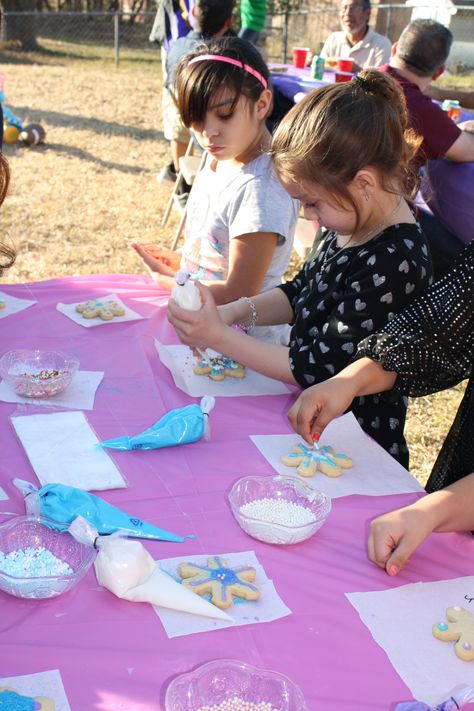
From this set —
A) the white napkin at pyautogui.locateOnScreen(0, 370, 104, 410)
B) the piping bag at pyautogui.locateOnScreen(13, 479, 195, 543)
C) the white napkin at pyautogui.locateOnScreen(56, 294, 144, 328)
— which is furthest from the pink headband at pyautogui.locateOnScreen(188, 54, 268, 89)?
the piping bag at pyautogui.locateOnScreen(13, 479, 195, 543)

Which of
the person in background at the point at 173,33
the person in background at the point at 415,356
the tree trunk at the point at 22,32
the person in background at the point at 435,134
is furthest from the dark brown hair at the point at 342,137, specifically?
the tree trunk at the point at 22,32

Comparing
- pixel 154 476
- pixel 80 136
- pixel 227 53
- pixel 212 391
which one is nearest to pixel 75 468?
pixel 154 476

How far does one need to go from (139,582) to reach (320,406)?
49 centimetres

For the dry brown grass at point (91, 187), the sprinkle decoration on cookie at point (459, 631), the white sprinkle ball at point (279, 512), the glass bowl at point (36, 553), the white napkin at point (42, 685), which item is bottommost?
the dry brown grass at point (91, 187)

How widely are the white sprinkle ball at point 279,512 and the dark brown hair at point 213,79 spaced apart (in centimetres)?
121

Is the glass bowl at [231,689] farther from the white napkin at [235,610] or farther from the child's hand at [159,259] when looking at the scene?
the child's hand at [159,259]

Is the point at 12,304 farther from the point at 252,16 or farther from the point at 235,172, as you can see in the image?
the point at 252,16

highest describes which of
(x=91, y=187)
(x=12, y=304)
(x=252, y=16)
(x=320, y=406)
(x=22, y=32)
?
(x=252, y=16)

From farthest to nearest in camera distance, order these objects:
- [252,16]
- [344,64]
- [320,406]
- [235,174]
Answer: [252,16] < [344,64] < [235,174] < [320,406]

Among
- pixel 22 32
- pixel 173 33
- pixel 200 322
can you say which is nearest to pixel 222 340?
pixel 200 322

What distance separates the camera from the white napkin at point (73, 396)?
159 centimetres

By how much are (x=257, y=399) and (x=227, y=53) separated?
99 centimetres

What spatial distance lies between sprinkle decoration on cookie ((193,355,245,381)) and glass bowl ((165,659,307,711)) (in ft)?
2.84

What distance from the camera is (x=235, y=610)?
1.07m
